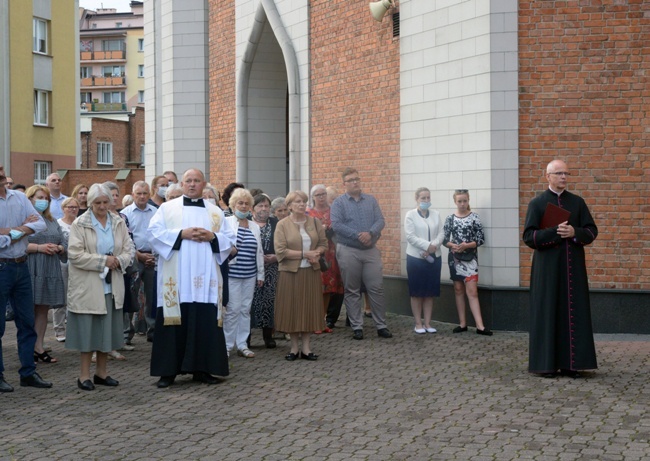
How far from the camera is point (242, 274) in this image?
35.8 ft

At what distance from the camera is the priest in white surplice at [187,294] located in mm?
9164

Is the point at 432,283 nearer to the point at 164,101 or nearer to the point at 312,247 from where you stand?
the point at 312,247

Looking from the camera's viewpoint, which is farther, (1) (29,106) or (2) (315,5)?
(1) (29,106)

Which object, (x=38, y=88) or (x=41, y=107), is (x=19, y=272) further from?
(x=41, y=107)

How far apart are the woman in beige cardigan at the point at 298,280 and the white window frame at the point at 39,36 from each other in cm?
3240

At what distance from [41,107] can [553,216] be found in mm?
34645

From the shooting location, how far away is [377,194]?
15289 mm

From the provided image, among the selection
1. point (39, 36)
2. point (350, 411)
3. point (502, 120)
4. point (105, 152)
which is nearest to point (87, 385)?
point (350, 411)

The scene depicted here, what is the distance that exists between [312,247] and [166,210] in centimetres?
217

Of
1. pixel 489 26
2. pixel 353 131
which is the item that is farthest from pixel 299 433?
pixel 353 131

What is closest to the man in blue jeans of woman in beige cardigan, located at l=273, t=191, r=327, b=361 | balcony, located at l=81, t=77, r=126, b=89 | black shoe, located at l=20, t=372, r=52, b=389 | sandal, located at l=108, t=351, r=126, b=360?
black shoe, located at l=20, t=372, r=52, b=389

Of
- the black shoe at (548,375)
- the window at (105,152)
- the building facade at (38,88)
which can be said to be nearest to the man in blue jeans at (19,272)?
the black shoe at (548,375)

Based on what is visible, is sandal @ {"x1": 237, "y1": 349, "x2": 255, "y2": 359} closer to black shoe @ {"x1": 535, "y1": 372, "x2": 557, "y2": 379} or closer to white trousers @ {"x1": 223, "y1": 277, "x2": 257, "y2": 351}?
white trousers @ {"x1": 223, "y1": 277, "x2": 257, "y2": 351}

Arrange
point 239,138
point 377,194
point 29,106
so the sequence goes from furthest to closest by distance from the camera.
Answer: point 29,106, point 239,138, point 377,194
